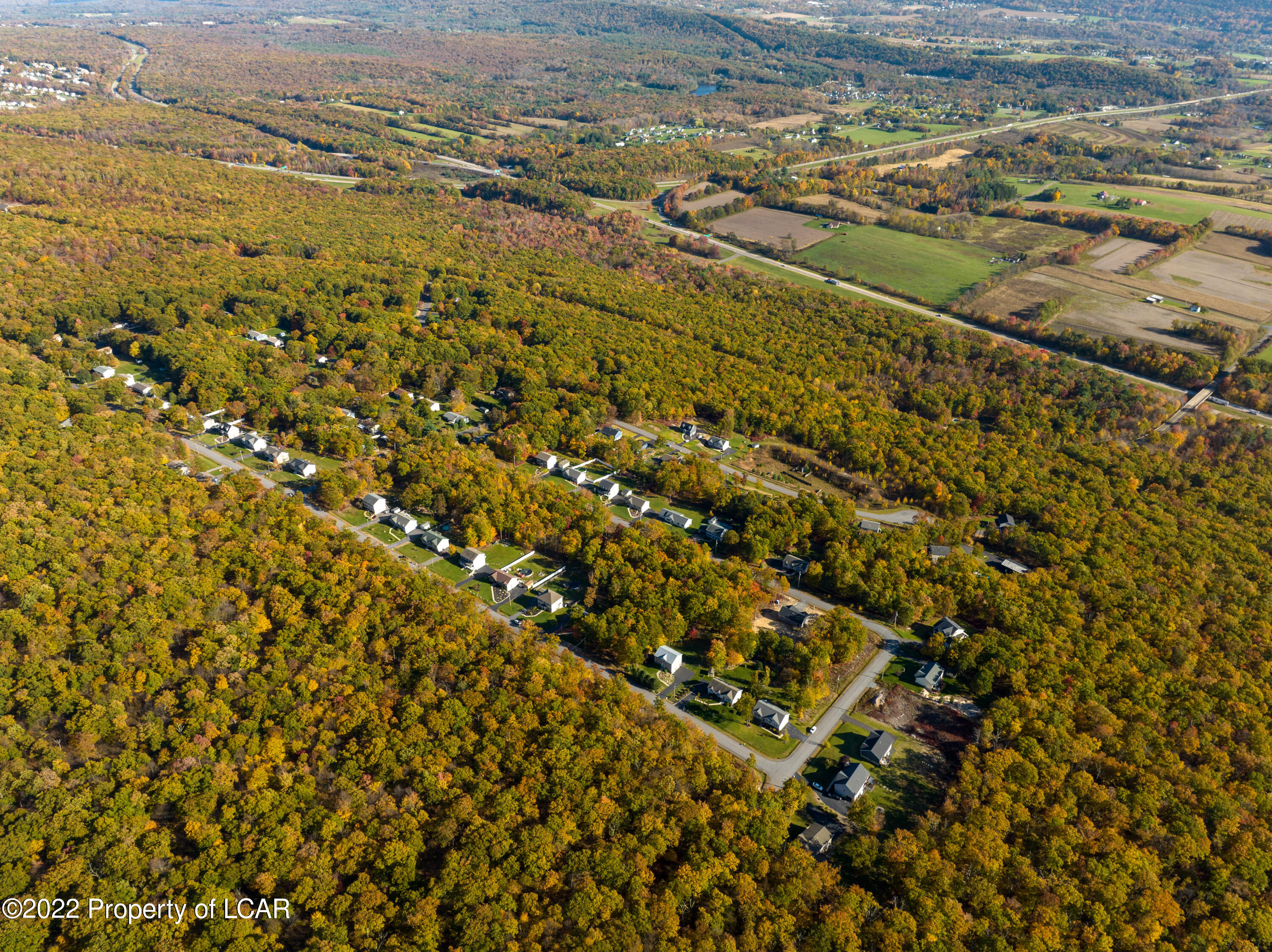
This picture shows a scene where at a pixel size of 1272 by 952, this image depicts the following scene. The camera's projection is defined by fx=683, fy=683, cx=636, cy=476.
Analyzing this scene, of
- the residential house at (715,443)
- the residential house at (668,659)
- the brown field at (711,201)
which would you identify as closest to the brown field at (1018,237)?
the brown field at (711,201)

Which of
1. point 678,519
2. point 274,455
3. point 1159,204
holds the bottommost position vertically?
point 274,455

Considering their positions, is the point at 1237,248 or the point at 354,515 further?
the point at 1237,248

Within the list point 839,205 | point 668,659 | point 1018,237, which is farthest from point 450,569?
point 839,205

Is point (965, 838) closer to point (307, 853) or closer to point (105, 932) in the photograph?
point (307, 853)

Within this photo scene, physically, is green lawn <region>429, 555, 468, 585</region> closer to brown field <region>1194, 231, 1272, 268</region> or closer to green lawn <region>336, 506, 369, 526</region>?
green lawn <region>336, 506, 369, 526</region>

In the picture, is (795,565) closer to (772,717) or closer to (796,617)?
(796,617)

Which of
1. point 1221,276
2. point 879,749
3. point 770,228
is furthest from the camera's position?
point 770,228

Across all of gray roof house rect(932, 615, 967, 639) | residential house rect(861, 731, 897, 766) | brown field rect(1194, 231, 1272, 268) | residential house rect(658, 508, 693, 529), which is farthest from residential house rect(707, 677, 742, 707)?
brown field rect(1194, 231, 1272, 268)
